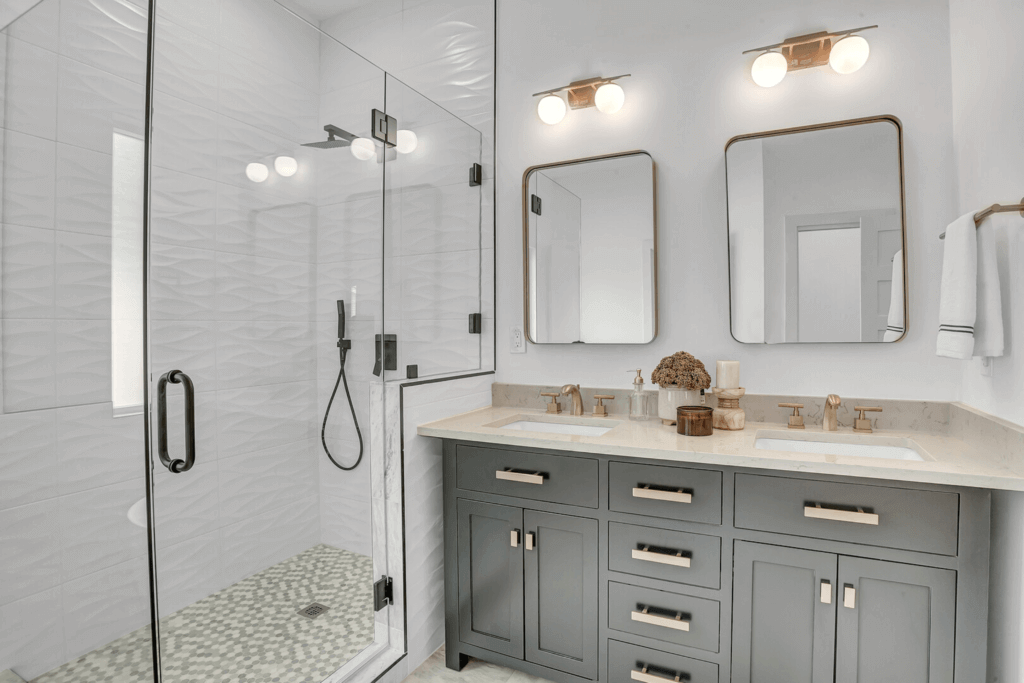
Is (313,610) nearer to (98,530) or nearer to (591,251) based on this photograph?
(98,530)

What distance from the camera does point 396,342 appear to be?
1.97 m

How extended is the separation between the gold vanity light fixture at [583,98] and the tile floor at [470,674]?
2.33m

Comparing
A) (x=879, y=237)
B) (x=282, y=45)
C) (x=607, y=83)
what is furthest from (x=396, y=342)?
(x=879, y=237)

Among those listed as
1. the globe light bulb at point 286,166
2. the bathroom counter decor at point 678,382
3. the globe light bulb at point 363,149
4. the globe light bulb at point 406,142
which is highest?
Answer: the globe light bulb at point 406,142

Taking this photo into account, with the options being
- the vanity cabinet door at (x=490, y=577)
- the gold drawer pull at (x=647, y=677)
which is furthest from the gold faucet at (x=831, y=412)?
the vanity cabinet door at (x=490, y=577)

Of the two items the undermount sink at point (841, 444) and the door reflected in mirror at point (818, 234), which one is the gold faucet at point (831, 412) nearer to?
the undermount sink at point (841, 444)

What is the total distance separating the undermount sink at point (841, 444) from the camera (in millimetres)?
1755

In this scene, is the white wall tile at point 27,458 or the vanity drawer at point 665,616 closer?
the white wall tile at point 27,458

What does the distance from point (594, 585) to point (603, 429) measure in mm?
631

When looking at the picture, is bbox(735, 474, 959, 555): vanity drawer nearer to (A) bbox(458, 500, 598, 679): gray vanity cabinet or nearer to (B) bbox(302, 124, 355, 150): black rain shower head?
(A) bbox(458, 500, 598, 679): gray vanity cabinet

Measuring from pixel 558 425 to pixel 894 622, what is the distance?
127cm

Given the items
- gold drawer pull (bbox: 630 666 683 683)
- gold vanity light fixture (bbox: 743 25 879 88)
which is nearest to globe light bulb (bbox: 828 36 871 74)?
gold vanity light fixture (bbox: 743 25 879 88)

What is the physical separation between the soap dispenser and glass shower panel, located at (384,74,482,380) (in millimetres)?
771

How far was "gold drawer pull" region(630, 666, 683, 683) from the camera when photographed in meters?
1.66
